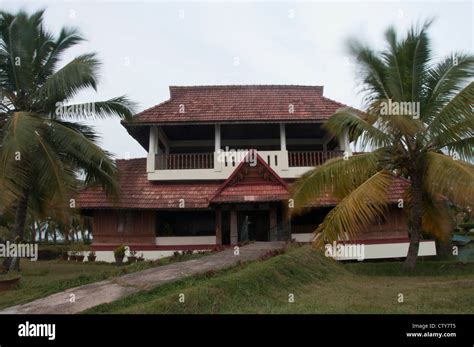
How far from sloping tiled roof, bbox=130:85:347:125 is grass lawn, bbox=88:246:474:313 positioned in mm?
7783

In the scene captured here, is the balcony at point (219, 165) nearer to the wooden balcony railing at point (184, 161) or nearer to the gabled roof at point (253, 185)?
the wooden balcony railing at point (184, 161)

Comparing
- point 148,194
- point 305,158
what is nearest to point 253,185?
point 305,158

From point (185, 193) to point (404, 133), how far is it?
28.2ft

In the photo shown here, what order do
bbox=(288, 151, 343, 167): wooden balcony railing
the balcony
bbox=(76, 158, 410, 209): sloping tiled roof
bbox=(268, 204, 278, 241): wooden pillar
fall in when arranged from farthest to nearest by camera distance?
bbox=(288, 151, 343, 167): wooden balcony railing < the balcony < bbox=(268, 204, 278, 241): wooden pillar < bbox=(76, 158, 410, 209): sloping tiled roof

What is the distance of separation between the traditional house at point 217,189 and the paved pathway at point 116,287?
14.5 ft

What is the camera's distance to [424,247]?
15.8 meters

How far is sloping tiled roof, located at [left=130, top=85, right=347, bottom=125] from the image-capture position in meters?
16.1

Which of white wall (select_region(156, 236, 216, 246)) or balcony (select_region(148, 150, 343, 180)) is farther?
balcony (select_region(148, 150, 343, 180))

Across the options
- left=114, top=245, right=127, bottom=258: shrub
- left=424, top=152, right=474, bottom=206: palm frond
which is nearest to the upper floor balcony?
left=114, top=245, right=127, bottom=258: shrub

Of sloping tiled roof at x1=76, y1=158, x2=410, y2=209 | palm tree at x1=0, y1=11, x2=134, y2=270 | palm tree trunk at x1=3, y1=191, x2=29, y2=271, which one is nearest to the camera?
palm tree at x1=0, y1=11, x2=134, y2=270

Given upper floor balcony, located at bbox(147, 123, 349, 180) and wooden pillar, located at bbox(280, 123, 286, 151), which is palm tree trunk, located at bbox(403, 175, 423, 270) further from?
wooden pillar, located at bbox(280, 123, 286, 151)

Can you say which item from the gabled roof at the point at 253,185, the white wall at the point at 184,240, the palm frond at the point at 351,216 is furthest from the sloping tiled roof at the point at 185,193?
the palm frond at the point at 351,216

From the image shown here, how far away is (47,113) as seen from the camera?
12.5m
